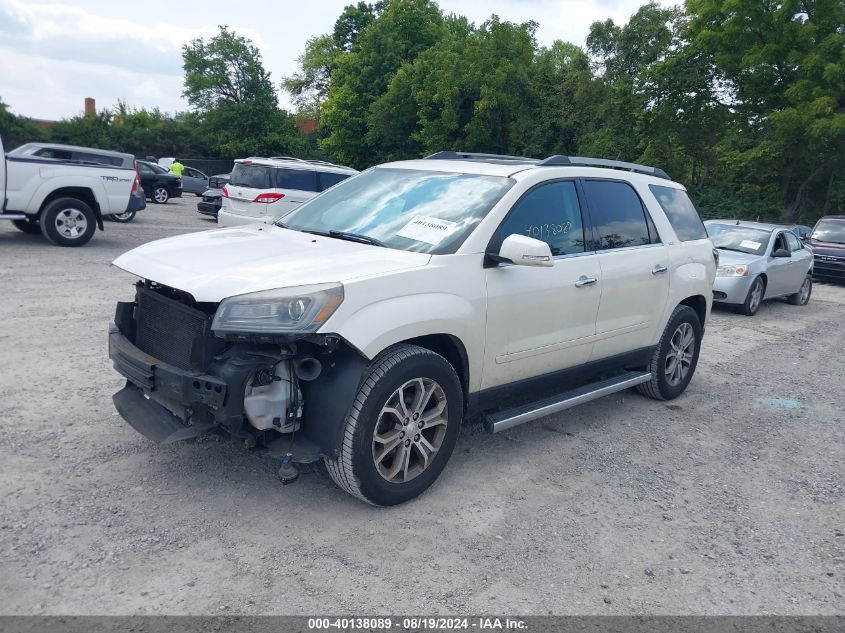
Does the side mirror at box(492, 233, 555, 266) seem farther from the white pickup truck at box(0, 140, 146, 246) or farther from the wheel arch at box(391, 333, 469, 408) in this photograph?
the white pickup truck at box(0, 140, 146, 246)

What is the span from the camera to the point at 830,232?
Answer: 18000 mm

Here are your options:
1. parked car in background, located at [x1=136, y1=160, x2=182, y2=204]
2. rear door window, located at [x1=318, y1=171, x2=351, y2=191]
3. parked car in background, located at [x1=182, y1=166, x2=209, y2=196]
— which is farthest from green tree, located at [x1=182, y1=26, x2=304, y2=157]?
rear door window, located at [x1=318, y1=171, x2=351, y2=191]

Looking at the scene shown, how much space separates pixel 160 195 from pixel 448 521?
24274mm

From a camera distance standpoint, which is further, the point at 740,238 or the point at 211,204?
the point at 211,204

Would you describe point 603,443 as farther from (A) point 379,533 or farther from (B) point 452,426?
(A) point 379,533

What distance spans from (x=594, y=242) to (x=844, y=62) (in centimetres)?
2499

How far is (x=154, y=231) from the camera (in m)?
15.8

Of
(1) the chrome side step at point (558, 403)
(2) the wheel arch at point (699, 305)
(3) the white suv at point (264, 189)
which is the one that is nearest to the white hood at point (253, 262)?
(1) the chrome side step at point (558, 403)

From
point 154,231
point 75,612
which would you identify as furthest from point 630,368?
point 154,231

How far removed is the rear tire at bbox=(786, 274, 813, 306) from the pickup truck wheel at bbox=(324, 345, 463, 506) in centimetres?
1171

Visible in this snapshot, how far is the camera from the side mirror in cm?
390

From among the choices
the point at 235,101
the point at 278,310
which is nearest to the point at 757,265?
the point at 278,310

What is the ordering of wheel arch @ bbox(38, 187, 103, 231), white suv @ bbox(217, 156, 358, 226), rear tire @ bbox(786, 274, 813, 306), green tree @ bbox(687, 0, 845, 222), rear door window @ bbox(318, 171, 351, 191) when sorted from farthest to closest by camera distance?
green tree @ bbox(687, 0, 845, 222), rear door window @ bbox(318, 171, 351, 191), white suv @ bbox(217, 156, 358, 226), rear tire @ bbox(786, 274, 813, 306), wheel arch @ bbox(38, 187, 103, 231)

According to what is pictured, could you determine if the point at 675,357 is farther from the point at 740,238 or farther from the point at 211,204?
the point at 211,204
